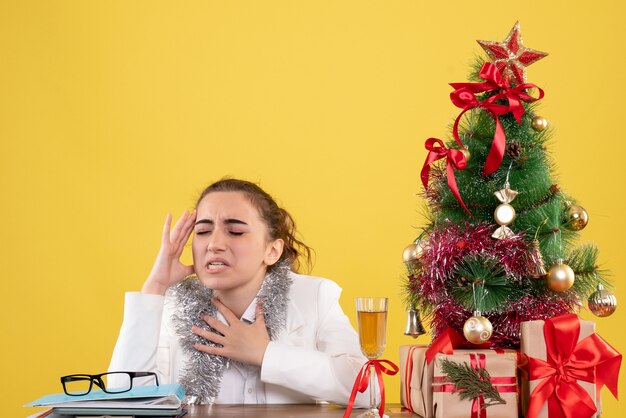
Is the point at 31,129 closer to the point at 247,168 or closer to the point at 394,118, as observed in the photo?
the point at 247,168

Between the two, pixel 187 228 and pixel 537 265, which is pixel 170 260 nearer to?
pixel 187 228

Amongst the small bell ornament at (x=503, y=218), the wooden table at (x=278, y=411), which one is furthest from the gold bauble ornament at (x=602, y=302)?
the wooden table at (x=278, y=411)

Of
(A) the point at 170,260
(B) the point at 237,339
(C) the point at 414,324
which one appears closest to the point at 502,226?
(C) the point at 414,324

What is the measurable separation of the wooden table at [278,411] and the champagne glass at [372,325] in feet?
0.45

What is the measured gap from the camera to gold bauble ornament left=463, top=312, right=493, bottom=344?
1.76m

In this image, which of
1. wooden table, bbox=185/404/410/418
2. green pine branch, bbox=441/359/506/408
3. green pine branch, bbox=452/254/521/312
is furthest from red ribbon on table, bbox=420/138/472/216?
wooden table, bbox=185/404/410/418

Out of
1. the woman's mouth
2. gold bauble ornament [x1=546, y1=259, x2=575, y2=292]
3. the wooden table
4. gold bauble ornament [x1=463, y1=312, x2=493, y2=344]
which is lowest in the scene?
the wooden table

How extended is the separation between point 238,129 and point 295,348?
164 cm

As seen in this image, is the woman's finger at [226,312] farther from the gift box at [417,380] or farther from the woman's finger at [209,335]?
the gift box at [417,380]

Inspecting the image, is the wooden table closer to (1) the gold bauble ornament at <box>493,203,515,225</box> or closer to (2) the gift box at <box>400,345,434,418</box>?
(2) the gift box at <box>400,345,434,418</box>

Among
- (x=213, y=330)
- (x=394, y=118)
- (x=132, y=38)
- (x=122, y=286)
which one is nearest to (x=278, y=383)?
(x=213, y=330)

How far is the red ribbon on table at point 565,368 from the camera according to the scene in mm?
1723

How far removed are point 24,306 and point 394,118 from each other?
5.76 ft

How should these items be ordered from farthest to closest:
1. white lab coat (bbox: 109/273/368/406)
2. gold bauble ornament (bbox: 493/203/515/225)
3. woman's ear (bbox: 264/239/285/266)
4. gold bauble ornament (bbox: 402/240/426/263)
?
1. woman's ear (bbox: 264/239/285/266)
2. white lab coat (bbox: 109/273/368/406)
3. gold bauble ornament (bbox: 402/240/426/263)
4. gold bauble ornament (bbox: 493/203/515/225)
